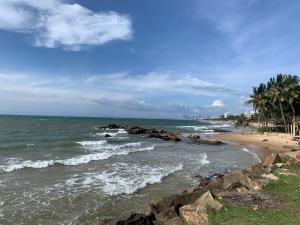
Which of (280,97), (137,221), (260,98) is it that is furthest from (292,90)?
(137,221)

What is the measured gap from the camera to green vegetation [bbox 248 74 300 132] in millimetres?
56562

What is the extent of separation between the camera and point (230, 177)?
1680 cm

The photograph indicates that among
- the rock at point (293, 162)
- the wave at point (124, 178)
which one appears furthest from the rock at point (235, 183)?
the rock at point (293, 162)

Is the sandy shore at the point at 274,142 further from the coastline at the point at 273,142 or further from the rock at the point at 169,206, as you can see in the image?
the rock at the point at 169,206

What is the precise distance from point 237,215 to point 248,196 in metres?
1.97

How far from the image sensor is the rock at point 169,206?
11.8 metres

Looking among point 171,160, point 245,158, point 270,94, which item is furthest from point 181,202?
point 270,94

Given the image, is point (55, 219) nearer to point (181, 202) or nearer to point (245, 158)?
point (181, 202)

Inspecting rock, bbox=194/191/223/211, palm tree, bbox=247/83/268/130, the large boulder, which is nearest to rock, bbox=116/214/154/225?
the large boulder

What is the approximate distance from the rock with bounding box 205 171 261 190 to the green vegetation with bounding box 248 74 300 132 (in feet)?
141

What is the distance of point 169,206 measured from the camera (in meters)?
12.7

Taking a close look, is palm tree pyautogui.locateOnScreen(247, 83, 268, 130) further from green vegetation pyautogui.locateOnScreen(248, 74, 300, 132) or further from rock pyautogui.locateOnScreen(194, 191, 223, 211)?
rock pyautogui.locateOnScreen(194, 191, 223, 211)

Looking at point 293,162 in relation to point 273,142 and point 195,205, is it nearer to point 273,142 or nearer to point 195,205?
point 195,205

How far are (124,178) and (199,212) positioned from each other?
35.6 feet
